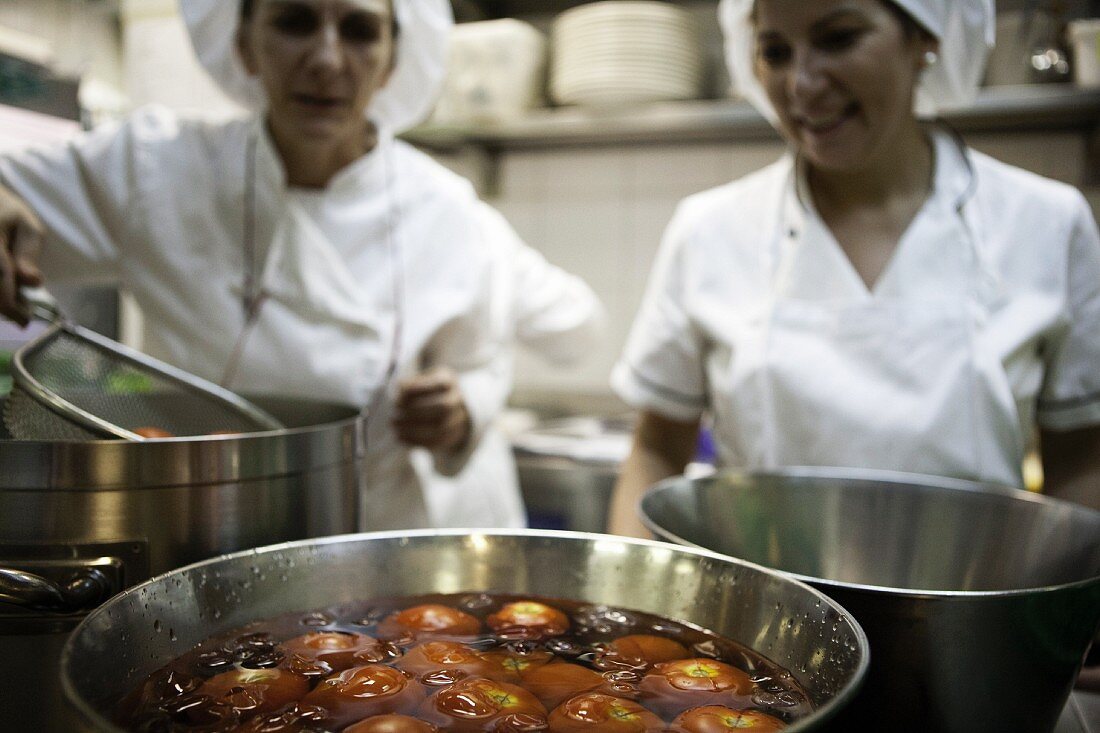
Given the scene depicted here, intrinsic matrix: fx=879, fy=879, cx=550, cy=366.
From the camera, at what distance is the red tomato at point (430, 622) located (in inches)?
25.8

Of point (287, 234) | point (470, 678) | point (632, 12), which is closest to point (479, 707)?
point (470, 678)

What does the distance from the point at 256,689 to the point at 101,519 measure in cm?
19

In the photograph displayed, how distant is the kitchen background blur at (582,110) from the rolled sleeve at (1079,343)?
4.43ft

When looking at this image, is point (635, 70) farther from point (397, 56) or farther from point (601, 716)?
point (601, 716)

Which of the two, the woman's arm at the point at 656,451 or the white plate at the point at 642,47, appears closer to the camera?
the woman's arm at the point at 656,451

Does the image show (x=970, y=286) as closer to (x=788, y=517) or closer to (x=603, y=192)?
(x=788, y=517)

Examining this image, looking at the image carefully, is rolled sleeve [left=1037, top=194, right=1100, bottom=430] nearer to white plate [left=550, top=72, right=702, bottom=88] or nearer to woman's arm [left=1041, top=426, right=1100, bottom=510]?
woman's arm [left=1041, top=426, right=1100, bottom=510]

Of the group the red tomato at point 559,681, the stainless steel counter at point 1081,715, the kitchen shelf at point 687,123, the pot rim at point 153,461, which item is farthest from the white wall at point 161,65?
the stainless steel counter at point 1081,715

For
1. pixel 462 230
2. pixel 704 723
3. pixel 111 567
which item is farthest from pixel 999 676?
pixel 462 230

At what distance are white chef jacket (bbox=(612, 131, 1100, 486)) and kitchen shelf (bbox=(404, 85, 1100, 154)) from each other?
130 cm

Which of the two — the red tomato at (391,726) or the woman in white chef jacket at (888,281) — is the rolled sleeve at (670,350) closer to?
the woman in white chef jacket at (888,281)

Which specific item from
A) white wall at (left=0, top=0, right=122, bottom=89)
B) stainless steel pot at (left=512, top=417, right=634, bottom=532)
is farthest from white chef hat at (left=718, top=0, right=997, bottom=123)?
white wall at (left=0, top=0, right=122, bottom=89)

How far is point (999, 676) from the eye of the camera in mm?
569

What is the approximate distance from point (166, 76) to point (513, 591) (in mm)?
2400
